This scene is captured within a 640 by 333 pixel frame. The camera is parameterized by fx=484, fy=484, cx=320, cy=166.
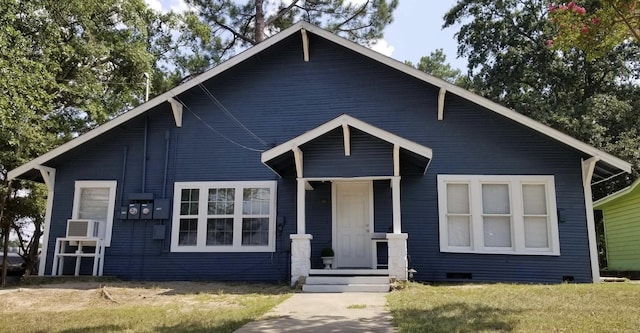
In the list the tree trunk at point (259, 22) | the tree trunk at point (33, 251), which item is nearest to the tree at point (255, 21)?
the tree trunk at point (259, 22)

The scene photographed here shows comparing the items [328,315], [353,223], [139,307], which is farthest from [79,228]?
[328,315]

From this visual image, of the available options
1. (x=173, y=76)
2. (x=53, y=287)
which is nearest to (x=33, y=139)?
(x=53, y=287)

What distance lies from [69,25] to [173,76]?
5090 millimetres

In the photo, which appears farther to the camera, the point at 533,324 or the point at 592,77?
the point at 592,77

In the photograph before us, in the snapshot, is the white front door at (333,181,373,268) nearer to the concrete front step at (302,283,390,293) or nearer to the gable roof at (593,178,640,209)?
the concrete front step at (302,283,390,293)

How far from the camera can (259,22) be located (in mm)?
21422

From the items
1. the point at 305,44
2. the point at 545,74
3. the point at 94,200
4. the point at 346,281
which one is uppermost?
the point at 545,74

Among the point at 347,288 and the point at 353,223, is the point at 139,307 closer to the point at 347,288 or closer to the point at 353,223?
the point at 347,288

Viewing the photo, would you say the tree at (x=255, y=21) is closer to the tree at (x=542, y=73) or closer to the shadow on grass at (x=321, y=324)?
the tree at (x=542, y=73)

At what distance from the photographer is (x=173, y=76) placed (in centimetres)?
2131

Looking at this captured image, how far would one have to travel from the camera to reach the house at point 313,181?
10000mm

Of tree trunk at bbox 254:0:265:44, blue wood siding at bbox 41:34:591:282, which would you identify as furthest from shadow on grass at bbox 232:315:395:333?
tree trunk at bbox 254:0:265:44

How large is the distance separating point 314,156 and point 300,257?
1.97 metres

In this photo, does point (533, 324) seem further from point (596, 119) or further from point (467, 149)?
point (596, 119)
